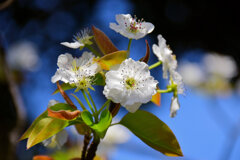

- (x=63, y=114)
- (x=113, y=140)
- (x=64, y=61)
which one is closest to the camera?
(x=63, y=114)

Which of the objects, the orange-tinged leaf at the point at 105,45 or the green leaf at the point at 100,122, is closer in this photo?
the green leaf at the point at 100,122

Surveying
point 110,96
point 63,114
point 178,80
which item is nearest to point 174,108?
point 178,80

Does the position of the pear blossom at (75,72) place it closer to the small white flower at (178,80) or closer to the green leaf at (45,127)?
the green leaf at (45,127)

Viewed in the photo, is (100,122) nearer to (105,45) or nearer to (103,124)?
(103,124)

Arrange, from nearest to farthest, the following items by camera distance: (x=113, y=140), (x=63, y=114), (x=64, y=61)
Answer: (x=63, y=114), (x=64, y=61), (x=113, y=140)

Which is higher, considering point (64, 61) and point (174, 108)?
point (64, 61)

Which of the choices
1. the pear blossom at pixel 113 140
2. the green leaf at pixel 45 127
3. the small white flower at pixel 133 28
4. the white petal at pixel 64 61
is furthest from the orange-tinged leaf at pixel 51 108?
the pear blossom at pixel 113 140

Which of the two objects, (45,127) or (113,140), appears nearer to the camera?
(45,127)
